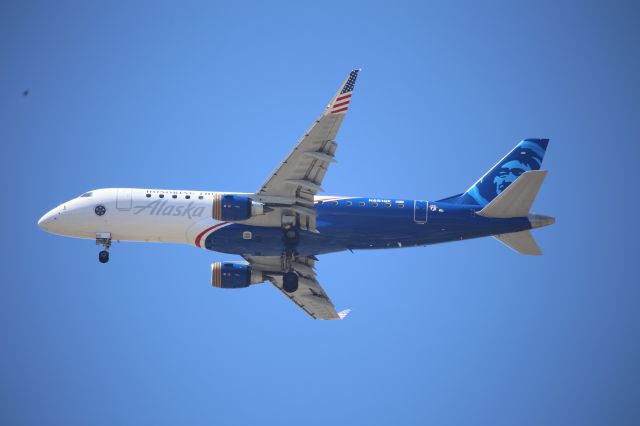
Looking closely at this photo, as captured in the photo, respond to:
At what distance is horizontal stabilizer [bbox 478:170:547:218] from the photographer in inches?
2060

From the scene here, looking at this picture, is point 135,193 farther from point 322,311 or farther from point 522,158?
point 522,158

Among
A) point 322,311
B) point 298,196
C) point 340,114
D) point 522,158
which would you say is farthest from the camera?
point 322,311

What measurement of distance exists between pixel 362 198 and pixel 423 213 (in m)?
3.62

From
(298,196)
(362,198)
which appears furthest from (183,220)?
(362,198)

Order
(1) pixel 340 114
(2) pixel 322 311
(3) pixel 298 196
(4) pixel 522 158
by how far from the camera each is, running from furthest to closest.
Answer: (2) pixel 322 311, (4) pixel 522 158, (3) pixel 298 196, (1) pixel 340 114

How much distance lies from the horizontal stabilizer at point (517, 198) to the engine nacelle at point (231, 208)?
13.4 metres

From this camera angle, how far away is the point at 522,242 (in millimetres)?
54500

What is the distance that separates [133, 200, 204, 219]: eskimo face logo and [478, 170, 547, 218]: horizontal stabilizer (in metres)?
16.6

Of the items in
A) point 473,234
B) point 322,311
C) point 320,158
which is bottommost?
point 322,311

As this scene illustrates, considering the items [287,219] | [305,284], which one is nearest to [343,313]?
[305,284]

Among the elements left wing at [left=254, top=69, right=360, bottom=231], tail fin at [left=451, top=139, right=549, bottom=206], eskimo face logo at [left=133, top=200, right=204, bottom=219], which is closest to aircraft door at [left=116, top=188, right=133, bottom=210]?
eskimo face logo at [left=133, top=200, right=204, bottom=219]

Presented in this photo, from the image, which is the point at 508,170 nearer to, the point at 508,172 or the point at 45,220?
the point at 508,172

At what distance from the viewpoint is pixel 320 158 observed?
49.9 meters

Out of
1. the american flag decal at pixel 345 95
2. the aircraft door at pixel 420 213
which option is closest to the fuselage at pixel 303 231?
the aircraft door at pixel 420 213
